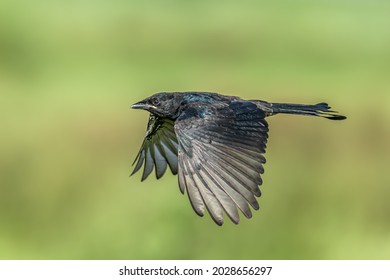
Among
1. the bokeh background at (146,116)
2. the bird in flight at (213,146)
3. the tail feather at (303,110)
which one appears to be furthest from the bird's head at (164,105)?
the bokeh background at (146,116)

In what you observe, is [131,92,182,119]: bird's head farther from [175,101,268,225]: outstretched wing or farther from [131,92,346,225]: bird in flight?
[175,101,268,225]: outstretched wing

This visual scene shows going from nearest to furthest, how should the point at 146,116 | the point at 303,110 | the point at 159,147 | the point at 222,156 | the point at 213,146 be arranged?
the point at 222,156, the point at 213,146, the point at 303,110, the point at 159,147, the point at 146,116

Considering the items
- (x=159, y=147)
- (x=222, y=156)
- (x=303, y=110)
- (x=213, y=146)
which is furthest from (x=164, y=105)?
(x=222, y=156)

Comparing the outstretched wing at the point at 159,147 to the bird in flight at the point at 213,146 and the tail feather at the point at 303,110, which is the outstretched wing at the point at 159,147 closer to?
the bird in flight at the point at 213,146

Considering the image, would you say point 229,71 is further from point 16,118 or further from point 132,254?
point 132,254

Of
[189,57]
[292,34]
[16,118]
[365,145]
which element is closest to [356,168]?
[365,145]

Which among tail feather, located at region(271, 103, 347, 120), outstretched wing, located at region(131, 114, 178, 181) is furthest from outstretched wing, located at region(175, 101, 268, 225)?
outstretched wing, located at region(131, 114, 178, 181)

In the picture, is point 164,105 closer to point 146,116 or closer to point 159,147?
point 159,147
